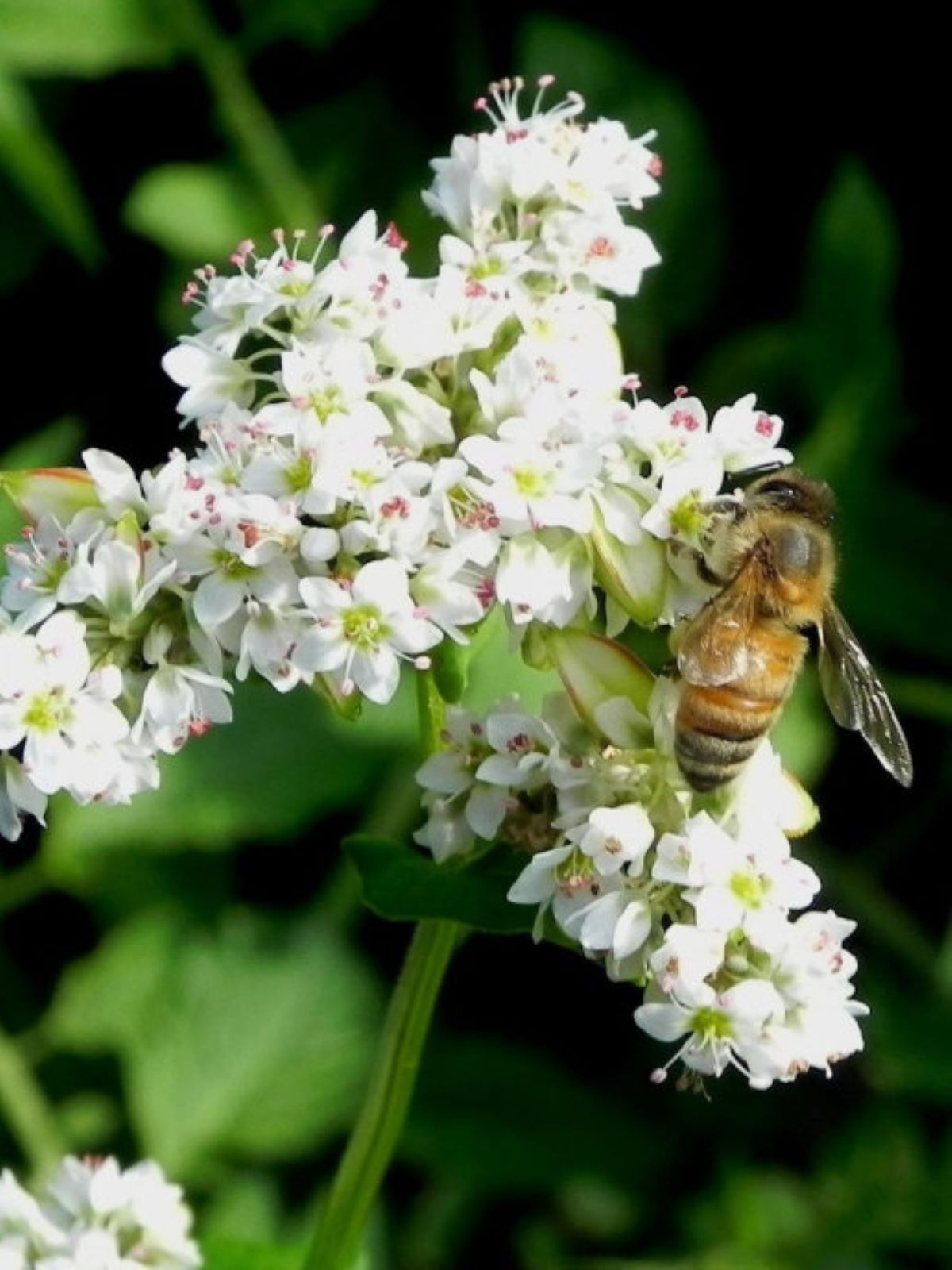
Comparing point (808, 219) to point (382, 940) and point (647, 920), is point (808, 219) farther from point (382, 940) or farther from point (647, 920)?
point (647, 920)

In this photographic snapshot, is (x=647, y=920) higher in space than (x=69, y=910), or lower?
higher

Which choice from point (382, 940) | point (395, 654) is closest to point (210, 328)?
point (395, 654)

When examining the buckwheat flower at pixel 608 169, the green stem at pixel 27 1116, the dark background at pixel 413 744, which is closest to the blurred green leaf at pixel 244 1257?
the dark background at pixel 413 744

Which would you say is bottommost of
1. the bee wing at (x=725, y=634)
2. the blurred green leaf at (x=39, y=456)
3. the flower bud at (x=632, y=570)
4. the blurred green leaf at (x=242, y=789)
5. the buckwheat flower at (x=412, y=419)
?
the blurred green leaf at (x=242, y=789)

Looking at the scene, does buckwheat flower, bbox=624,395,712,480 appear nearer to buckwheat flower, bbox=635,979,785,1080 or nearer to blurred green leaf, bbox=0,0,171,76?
buckwheat flower, bbox=635,979,785,1080

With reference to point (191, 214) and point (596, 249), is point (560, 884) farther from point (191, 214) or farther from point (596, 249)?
point (191, 214)

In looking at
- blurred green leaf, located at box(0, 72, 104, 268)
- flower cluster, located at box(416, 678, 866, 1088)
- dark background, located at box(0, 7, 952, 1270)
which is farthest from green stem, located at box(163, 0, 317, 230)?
flower cluster, located at box(416, 678, 866, 1088)

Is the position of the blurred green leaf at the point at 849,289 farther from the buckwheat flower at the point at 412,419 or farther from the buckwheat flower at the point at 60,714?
the buckwheat flower at the point at 60,714
